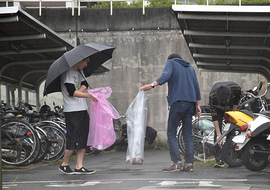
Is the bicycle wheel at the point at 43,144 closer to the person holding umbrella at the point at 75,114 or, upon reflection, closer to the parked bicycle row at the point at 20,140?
the parked bicycle row at the point at 20,140

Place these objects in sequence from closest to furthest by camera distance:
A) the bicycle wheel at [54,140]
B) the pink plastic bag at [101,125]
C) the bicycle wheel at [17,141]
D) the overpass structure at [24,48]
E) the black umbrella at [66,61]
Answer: the black umbrella at [66,61] → the pink plastic bag at [101,125] → the overpass structure at [24,48] → the bicycle wheel at [17,141] → the bicycle wheel at [54,140]

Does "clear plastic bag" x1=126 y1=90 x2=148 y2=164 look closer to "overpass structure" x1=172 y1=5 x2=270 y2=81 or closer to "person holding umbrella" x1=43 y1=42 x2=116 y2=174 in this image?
"person holding umbrella" x1=43 y1=42 x2=116 y2=174

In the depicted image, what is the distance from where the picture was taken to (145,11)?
14.0m

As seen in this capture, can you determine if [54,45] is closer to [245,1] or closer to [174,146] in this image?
[174,146]

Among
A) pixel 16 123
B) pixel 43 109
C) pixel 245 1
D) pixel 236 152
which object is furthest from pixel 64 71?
pixel 245 1

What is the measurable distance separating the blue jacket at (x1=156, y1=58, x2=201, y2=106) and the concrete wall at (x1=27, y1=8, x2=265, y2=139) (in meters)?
6.69

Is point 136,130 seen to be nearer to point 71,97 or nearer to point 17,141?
point 71,97

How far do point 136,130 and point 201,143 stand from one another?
1852 mm

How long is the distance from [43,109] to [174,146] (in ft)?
16.4

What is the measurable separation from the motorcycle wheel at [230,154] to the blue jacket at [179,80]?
0.85 metres

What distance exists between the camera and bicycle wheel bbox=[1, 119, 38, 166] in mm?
8039

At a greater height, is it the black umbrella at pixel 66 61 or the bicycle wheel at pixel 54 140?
the black umbrella at pixel 66 61

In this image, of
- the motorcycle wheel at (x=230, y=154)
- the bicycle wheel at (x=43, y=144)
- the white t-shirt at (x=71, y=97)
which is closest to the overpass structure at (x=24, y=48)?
the white t-shirt at (x=71, y=97)

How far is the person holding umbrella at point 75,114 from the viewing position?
6.50 m
